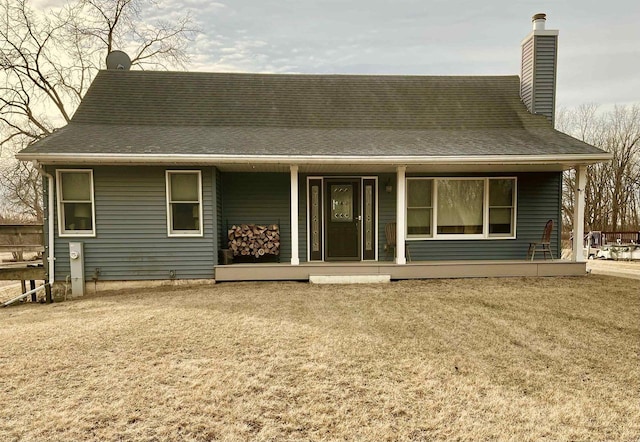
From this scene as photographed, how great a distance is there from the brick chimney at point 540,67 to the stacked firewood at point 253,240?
284 inches

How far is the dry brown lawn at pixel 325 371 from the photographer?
2.38 m

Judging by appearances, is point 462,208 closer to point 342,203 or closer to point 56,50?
point 342,203

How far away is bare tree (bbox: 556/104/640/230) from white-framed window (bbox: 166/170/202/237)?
21337 mm

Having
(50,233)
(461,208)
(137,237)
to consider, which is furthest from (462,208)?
(50,233)

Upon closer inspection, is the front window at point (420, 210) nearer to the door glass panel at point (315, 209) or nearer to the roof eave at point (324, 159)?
the roof eave at point (324, 159)

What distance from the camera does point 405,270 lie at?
24.1 feet

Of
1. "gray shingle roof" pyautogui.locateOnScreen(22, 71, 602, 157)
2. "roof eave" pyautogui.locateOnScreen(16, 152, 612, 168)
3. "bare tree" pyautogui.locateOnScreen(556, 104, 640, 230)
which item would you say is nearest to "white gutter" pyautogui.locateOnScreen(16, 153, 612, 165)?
"roof eave" pyautogui.locateOnScreen(16, 152, 612, 168)

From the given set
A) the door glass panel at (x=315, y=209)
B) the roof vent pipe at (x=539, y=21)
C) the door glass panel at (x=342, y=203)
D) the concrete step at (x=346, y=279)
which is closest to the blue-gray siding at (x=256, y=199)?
the door glass panel at (x=315, y=209)

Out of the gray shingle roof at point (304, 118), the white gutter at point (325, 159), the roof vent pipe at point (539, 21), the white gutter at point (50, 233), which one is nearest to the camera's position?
the white gutter at point (325, 159)

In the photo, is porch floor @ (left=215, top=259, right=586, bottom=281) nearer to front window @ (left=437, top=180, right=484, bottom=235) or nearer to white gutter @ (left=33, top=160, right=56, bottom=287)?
front window @ (left=437, top=180, right=484, bottom=235)

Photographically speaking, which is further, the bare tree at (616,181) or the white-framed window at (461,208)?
the bare tree at (616,181)

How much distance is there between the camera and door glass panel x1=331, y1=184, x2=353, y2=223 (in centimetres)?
818

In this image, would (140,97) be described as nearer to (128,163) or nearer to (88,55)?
(128,163)

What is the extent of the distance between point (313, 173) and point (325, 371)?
556 cm
